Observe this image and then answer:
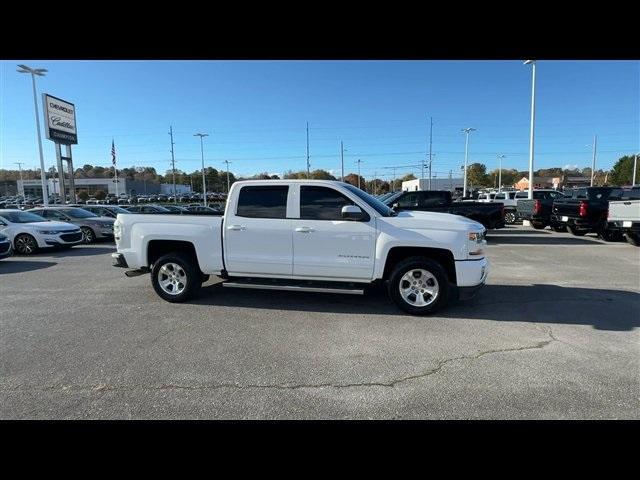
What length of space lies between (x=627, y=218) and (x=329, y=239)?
11.4 metres

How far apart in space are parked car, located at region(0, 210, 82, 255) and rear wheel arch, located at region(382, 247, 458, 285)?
11698 millimetres

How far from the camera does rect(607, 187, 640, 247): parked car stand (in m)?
11.5

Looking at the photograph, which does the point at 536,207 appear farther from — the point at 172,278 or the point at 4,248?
the point at 4,248

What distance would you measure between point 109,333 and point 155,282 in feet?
4.77

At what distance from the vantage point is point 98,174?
134375 mm

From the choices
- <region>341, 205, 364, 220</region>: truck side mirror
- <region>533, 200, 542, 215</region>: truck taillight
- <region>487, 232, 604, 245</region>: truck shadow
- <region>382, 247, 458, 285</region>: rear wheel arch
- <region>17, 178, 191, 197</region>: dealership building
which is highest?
<region>17, 178, 191, 197</region>: dealership building

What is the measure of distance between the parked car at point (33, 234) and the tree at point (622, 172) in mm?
111081

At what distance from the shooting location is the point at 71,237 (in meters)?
12.7

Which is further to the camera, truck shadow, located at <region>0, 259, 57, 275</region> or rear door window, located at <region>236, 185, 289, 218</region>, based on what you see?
truck shadow, located at <region>0, 259, 57, 275</region>

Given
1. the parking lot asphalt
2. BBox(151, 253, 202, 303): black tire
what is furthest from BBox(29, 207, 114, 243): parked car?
BBox(151, 253, 202, 303): black tire

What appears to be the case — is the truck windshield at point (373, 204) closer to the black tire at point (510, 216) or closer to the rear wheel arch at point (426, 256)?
the rear wheel arch at point (426, 256)

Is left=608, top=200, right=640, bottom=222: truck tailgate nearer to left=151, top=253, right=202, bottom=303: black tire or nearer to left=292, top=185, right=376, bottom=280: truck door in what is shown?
left=292, top=185, right=376, bottom=280: truck door

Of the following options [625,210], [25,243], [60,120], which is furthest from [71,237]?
[60,120]

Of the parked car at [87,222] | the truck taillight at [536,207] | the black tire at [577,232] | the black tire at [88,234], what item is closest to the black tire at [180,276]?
the parked car at [87,222]
